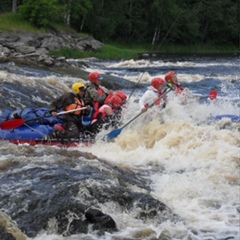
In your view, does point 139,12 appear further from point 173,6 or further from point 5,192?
point 5,192

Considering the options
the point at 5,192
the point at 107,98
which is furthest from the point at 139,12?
the point at 5,192

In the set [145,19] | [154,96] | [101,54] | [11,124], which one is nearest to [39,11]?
[101,54]

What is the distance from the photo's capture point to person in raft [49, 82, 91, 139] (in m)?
9.82

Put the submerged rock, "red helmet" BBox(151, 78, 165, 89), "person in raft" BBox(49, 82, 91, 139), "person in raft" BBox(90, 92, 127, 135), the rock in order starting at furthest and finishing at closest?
1. the rock
2. "red helmet" BBox(151, 78, 165, 89)
3. "person in raft" BBox(90, 92, 127, 135)
4. "person in raft" BBox(49, 82, 91, 139)
5. the submerged rock

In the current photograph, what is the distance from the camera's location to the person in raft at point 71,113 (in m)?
9.82

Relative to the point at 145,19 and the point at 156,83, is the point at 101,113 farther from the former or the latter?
the point at 145,19

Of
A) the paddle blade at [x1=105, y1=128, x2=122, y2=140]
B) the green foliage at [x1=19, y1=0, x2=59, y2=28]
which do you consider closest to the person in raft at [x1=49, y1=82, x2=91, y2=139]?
the paddle blade at [x1=105, y1=128, x2=122, y2=140]

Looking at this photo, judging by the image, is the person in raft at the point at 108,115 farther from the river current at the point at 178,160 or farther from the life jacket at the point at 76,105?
the life jacket at the point at 76,105

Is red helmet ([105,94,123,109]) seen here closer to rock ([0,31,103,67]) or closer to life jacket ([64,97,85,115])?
life jacket ([64,97,85,115])

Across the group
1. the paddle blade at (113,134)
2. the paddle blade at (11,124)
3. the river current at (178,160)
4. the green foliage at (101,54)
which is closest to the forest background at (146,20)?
the green foliage at (101,54)

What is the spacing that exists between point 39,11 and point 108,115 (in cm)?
2570

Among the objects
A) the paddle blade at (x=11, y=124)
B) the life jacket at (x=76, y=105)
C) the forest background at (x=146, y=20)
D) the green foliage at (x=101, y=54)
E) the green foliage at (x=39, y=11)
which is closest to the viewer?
the paddle blade at (x=11, y=124)

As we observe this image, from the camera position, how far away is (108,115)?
1018 centimetres

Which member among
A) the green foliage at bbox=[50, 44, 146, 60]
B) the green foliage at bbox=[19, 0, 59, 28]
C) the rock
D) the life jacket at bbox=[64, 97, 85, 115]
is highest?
the life jacket at bbox=[64, 97, 85, 115]
